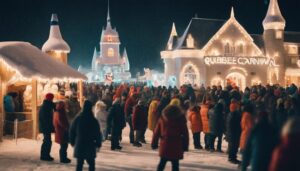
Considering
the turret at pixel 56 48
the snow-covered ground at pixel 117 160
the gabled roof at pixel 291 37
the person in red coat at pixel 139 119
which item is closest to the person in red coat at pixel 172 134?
the snow-covered ground at pixel 117 160

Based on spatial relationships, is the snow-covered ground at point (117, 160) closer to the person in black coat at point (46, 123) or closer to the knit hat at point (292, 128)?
the person in black coat at point (46, 123)

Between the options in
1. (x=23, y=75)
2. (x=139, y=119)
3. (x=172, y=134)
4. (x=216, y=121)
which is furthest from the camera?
(x=23, y=75)

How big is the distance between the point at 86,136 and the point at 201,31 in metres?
31.6

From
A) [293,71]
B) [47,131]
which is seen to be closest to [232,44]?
[293,71]

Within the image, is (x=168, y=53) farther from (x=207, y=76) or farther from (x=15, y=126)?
(x=15, y=126)

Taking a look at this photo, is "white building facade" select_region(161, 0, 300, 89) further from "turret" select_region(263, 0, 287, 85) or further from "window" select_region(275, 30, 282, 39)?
"window" select_region(275, 30, 282, 39)

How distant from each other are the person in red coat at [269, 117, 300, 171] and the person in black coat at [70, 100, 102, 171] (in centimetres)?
410

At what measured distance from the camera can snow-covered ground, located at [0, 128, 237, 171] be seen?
372 inches

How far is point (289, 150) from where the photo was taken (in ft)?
12.8

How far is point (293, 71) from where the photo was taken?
145ft

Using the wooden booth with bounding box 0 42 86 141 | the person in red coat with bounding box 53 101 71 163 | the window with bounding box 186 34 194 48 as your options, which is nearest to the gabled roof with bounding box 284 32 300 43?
the window with bounding box 186 34 194 48

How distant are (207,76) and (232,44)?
12.5 feet

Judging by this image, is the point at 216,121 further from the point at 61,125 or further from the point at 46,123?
the point at 46,123

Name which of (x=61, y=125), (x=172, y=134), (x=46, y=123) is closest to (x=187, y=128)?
(x=172, y=134)
